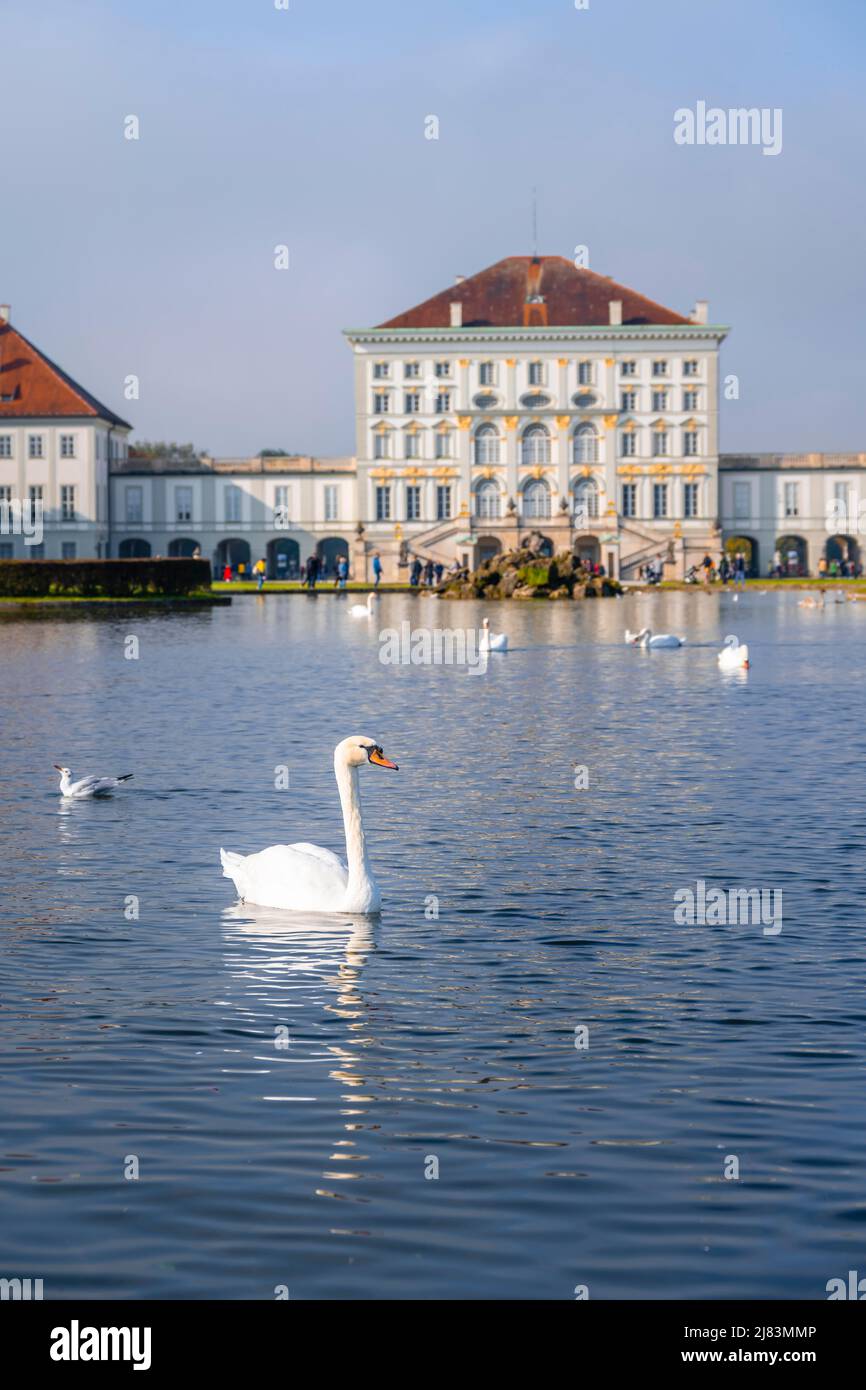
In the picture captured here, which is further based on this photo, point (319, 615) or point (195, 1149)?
point (319, 615)

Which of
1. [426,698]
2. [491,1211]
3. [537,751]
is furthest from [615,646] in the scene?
[491,1211]

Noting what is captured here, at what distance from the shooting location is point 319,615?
6800 cm

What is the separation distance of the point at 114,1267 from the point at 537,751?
16078 mm

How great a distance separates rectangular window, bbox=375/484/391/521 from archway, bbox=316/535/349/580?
306 cm

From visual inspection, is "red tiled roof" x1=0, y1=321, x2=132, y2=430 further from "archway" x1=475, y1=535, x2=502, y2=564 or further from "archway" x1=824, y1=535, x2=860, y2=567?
"archway" x1=824, y1=535, x2=860, y2=567

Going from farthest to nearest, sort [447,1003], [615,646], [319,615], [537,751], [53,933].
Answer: [319,615]
[615,646]
[537,751]
[53,933]
[447,1003]

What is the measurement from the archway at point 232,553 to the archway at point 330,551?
4926 millimetres

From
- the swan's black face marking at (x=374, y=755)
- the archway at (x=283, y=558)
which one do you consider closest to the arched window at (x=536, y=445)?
the archway at (x=283, y=558)

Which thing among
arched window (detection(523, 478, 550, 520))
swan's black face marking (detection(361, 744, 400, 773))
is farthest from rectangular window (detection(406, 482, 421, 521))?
swan's black face marking (detection(361, 744, 400, 773))

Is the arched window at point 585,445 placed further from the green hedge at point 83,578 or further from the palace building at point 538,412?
the green hedge at point 83,578

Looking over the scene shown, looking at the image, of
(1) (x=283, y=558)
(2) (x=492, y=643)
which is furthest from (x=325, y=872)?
(1) (x=283, y=558)

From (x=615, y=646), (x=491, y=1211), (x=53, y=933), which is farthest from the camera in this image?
(x=615, y=646)

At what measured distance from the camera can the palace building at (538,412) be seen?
127 metres
